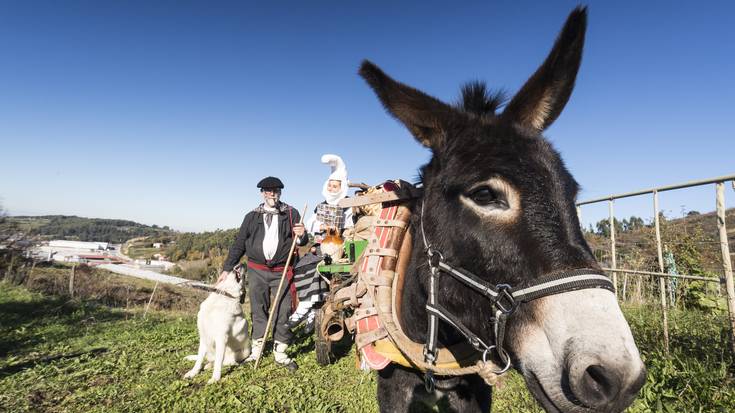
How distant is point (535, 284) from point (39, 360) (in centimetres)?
835

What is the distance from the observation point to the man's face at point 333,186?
5.92 m

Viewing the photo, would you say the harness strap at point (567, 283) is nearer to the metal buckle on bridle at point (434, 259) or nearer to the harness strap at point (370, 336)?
the metal buckle on bridle at point (434, 259)

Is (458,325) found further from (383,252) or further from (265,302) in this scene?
(265,302)

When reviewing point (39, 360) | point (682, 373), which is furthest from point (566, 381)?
point (39, 360)

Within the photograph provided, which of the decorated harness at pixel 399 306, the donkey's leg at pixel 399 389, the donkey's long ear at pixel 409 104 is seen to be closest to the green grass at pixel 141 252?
the donkey's leg at pixel 399 389

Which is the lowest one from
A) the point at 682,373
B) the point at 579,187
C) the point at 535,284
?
the point at 682,373

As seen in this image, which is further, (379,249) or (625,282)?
(625,282)

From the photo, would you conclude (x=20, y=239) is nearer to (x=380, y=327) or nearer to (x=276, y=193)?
(x=276, y=193)

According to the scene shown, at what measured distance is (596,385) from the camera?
1.07m

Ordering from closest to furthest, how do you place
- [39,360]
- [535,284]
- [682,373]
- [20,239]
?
[535,284] → [682,373] → [39,360] → [20,239]

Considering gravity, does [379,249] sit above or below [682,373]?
above

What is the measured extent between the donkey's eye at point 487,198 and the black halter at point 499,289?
1.08 ft

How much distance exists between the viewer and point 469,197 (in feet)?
4.83

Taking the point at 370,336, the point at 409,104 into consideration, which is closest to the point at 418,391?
the point at 370,336
